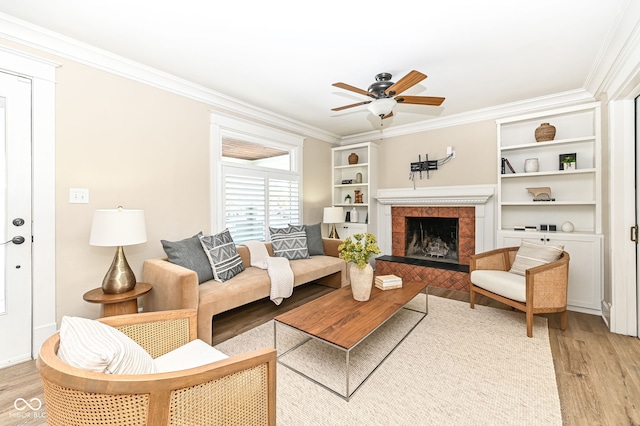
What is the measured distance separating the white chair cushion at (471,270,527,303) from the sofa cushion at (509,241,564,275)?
0.48ft

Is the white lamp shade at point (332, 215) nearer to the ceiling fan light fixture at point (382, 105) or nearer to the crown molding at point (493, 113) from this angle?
the crown molding at point (493, 113)

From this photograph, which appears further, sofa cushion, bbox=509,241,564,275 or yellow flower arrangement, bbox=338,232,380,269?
sofa cushion, bbox=509,241,564,275

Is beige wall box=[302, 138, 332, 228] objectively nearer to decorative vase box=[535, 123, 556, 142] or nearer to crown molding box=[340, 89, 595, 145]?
crown molding box=[340, 89, 595, 145]

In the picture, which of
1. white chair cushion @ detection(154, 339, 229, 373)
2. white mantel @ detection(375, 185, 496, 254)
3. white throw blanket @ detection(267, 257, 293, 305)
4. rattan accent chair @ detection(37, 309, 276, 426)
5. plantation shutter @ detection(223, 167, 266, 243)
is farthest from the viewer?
white mantel @ detection(375, 185, 496, 254)

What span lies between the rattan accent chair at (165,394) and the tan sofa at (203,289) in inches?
46.0

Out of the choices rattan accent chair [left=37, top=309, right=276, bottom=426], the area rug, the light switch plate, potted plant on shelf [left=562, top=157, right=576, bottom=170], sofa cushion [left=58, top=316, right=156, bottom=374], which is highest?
potted plant on shelf [left=562, top=157, right=576, bottom=170]

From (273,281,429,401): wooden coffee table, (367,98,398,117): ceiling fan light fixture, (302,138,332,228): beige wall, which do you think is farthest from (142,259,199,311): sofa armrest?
(302,138,332,228): beige wall

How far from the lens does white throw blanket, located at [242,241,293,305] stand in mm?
2951

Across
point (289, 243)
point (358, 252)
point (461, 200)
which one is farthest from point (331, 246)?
point (461, 200)

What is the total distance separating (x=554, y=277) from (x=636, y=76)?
1714 millimetres

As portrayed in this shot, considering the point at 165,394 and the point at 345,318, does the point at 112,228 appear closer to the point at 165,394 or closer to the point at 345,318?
the point at 165,394

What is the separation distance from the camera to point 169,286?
2.30 m

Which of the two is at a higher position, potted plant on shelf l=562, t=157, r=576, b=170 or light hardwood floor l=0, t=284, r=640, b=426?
potted plant on shelf l=562, t=157, r=576, b=170

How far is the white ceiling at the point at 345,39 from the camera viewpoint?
6.35ft
